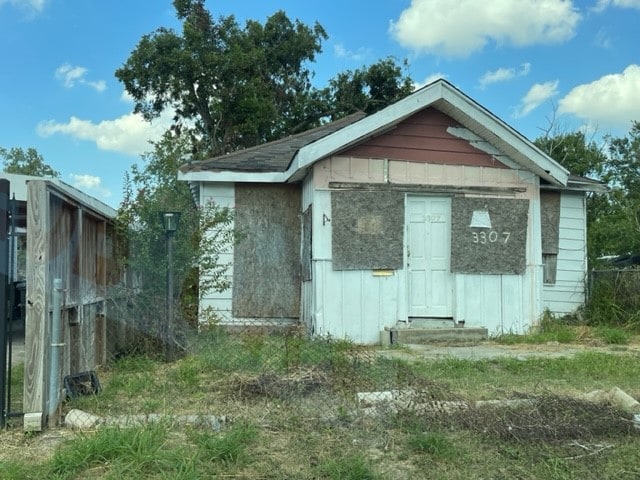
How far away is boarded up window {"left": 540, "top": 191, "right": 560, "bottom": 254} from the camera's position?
1058 centimetres

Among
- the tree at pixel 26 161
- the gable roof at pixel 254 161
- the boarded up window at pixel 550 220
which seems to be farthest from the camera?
the tree at pixel 26 161

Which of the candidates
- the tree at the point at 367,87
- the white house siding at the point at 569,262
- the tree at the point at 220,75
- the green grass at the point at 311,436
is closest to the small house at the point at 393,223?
the white house siding at the point at 569,262

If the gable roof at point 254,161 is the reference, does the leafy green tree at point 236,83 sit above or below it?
above

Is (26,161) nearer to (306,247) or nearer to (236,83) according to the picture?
(236,83)

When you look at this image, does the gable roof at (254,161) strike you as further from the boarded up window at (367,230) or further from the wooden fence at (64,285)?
the wooden fence at (64,285)

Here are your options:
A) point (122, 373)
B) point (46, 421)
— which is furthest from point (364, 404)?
point (122, 373)

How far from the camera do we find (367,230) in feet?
28.4

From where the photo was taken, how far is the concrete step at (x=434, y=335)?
27.6ft

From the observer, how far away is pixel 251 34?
26.5 meters

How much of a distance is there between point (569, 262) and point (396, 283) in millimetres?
4002

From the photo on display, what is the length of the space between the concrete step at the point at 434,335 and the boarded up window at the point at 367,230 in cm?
99

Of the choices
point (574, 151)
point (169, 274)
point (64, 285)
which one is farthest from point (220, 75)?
point (64, 285)

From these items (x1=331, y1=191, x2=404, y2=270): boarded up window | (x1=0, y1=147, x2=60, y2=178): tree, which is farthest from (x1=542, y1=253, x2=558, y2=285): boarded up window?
(x1=0, y1=147, x2=60, y2=178): tree

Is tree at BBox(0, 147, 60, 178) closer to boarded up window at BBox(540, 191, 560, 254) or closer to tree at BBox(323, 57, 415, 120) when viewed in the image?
tree at BBox(323, 57, 415, 120)
